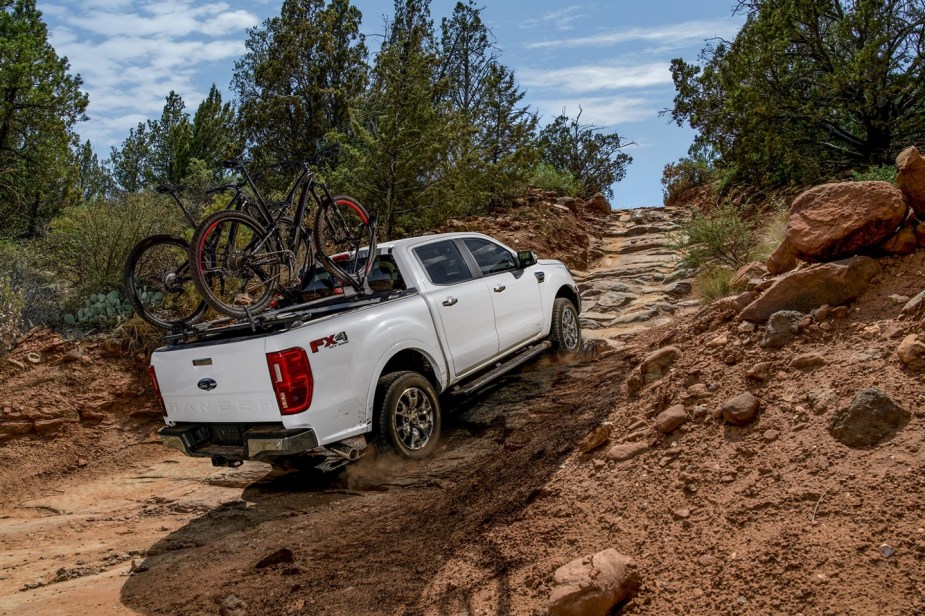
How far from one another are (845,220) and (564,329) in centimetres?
345

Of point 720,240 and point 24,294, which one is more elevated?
point 24,294

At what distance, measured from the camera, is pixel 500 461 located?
519 cm

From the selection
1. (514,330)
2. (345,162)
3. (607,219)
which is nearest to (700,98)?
(607,219)

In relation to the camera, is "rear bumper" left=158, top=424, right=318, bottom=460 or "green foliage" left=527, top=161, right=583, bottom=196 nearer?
"rear bumper" left=158, top=424, right=318, bottom=460

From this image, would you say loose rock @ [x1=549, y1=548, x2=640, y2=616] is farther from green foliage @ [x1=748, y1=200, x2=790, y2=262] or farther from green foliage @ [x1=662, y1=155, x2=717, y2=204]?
green foliage @ [x1=662, y1=155, x2=717, y2=204]

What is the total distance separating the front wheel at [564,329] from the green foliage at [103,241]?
6.11m

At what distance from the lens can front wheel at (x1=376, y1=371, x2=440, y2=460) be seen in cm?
507

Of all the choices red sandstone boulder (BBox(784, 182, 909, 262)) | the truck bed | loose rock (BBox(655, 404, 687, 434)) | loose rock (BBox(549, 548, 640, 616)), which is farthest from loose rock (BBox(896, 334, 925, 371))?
the truck bed

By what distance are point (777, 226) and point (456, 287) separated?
579 centimetres

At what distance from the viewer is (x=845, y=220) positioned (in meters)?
4.91

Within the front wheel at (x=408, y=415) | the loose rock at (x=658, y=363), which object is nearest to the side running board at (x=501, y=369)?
the front wheel at (x=408, y=415)

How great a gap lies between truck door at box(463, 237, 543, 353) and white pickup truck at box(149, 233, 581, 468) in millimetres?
23

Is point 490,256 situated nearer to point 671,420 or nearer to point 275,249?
point 275,249

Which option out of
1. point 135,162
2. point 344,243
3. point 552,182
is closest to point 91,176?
point 135,162
